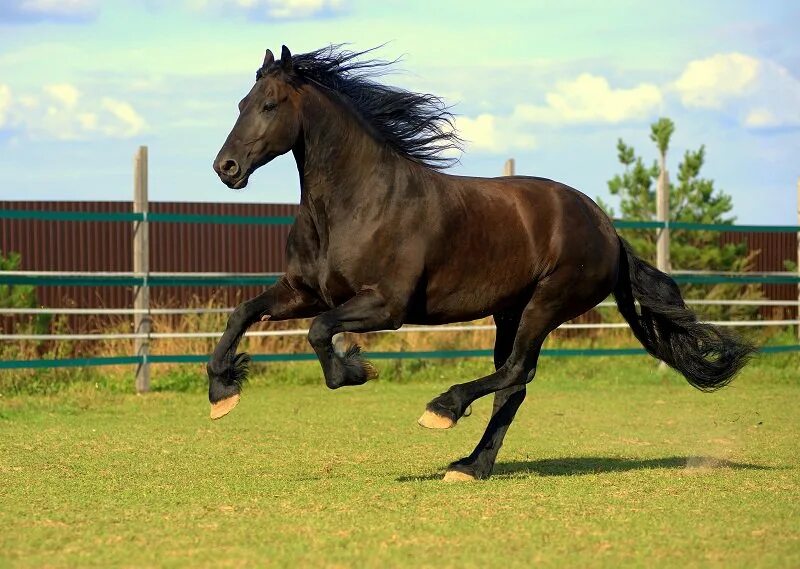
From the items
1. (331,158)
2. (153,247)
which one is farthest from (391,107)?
(153,247)

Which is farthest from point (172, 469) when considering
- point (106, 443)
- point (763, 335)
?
point (763, 335)

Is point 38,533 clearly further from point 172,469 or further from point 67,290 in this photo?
point 67,290

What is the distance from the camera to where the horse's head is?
700 cm

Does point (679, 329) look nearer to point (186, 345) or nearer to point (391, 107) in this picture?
point (391, 107)

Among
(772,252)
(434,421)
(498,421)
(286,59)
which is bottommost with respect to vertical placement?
(498,421)

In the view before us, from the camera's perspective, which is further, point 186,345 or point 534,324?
point 186,345

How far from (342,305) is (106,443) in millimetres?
3265

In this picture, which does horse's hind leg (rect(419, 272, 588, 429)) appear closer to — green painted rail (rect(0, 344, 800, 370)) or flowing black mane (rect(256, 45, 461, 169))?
flowing black mane (rect(256, 45, 461, 169))

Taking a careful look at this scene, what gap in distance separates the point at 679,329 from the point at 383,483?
244 cm

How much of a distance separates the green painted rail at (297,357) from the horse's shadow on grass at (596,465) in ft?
14.7

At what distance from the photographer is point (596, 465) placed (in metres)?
8.52

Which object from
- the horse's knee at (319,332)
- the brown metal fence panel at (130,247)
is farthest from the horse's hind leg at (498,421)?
the brown metal fence panel at (130,247)

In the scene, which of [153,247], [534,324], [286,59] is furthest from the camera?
[153,247]

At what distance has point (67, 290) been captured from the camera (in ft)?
60.0
